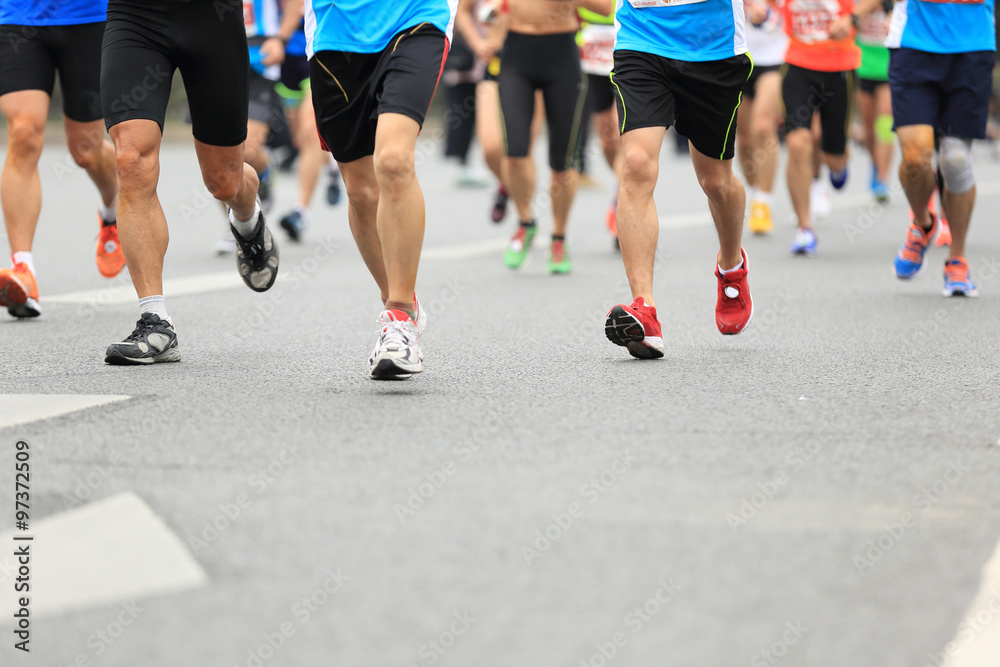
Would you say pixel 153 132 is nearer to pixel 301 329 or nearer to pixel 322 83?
pixel 322 83

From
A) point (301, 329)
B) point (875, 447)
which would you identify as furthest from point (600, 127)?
point (875, 447)

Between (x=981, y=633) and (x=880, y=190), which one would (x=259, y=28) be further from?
(x=981, y=633)

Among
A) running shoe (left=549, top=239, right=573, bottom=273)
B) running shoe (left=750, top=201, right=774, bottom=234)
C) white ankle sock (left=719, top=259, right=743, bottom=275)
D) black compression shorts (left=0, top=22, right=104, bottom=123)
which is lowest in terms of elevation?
running shoe (left=750, top=201, right=774, bottom=234)

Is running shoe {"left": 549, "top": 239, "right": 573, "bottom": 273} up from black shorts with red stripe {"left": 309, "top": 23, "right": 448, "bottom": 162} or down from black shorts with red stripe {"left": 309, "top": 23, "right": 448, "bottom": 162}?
down

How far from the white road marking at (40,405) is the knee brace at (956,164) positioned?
176 inches

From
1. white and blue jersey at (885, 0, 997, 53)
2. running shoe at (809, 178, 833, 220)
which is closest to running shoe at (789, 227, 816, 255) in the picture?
white and blue jersey at (885, 0, 997, 53)

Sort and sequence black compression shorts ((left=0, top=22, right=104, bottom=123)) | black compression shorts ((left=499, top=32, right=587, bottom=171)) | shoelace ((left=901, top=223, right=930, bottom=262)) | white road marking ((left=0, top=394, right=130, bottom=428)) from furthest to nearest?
black compression shorts ((left=499, top=32, right=587, bottom=171)) < shoelace ((left=901, top=223, right=930, bottom=262)) < black compression shorts ((left=0, top=22, right=104, bottom=123)) < white road marking ((left=0, top=394, right=130, bottom=428))

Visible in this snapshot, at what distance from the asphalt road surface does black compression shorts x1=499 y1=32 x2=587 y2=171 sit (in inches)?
93.0

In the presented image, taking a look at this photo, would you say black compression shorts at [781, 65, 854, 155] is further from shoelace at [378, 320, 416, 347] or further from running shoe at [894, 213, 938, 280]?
shoelace at [378, 320, 416, 347]

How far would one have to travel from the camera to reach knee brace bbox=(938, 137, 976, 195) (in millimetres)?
6617

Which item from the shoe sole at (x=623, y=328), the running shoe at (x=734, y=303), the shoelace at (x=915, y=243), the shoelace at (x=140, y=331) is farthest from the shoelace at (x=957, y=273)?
the shoelace at (x=140, y=331)

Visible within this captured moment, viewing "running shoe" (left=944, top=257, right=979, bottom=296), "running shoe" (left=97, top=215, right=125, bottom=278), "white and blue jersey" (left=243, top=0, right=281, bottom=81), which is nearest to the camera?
"running shoe" (left=97, top=215, right=125, bottom=278)

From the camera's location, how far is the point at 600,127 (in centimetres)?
905

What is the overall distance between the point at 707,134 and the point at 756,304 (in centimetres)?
174
